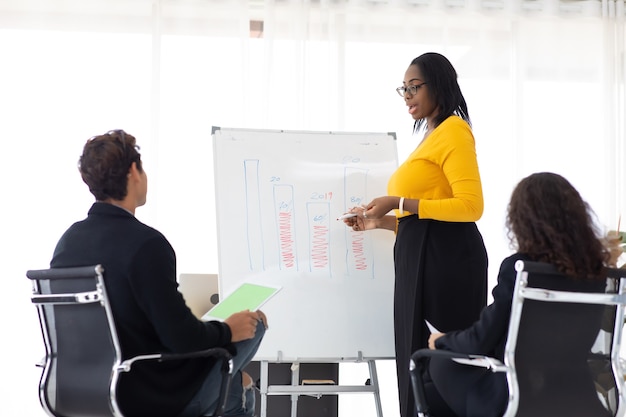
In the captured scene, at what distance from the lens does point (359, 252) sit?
3191mm

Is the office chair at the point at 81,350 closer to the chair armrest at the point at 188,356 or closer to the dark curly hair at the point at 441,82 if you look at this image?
the chair armrest at the point at 188,356

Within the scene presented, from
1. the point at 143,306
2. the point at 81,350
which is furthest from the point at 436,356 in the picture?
the point at 81,350

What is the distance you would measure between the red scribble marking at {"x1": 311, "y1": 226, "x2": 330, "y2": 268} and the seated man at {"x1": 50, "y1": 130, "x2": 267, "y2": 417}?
3.50ft

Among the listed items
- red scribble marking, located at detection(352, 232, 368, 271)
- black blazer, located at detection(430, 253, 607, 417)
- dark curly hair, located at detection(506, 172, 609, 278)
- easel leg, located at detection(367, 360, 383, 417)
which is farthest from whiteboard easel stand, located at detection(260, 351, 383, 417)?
dark curly hair, located at detection(506, 172, 609, 278)

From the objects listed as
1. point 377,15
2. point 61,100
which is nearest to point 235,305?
point 61,100

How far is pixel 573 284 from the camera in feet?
6.21

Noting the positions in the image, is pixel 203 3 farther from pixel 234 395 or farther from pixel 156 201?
pixel 234 395

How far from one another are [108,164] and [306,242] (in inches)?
51.5

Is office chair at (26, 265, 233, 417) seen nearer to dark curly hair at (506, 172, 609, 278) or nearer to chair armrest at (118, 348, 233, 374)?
chair armrest at (118, 348, 233, 374)

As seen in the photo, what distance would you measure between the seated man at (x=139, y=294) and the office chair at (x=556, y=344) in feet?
1.97

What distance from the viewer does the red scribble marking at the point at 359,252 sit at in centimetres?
318

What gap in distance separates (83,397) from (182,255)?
2.11 metres

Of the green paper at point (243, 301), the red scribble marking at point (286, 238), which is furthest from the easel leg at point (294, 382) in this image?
the green paper at point (243, 301)

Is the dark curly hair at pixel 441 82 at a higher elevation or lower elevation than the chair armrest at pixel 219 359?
higher
